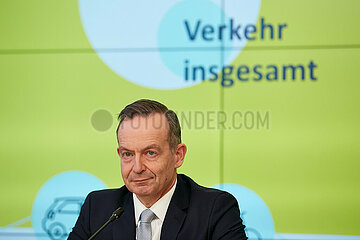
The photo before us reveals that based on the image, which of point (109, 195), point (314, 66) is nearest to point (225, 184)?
point (314, 66)

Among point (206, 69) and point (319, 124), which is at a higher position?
point (206, 69)

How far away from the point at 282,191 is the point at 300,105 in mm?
611

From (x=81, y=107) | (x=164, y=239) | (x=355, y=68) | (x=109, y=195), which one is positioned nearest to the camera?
(x=164, y=239)

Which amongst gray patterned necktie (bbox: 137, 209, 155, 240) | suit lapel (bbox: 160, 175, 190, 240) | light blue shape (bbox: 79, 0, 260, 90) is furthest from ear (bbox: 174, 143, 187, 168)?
light blue shape (bbox: 79, 0, 260, 90)

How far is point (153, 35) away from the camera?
3.64m

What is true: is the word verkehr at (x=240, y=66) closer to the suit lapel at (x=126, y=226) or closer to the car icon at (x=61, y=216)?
the car icon at (x=61, y=216)

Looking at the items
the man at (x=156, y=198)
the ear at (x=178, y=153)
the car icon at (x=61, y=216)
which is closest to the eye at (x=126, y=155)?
the man at (x=156, y=198)

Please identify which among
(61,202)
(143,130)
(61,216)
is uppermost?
(143,130)

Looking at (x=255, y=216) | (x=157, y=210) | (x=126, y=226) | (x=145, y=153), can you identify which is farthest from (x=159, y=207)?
(x=255, y=216)

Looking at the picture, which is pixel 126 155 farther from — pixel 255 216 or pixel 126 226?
pixel 255 216

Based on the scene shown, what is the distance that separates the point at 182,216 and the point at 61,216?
1.95 meters

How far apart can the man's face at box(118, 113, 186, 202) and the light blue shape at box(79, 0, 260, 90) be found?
5.57ft

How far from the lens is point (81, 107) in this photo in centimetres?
371

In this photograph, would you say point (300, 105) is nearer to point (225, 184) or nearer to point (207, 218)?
point (225, 184)
